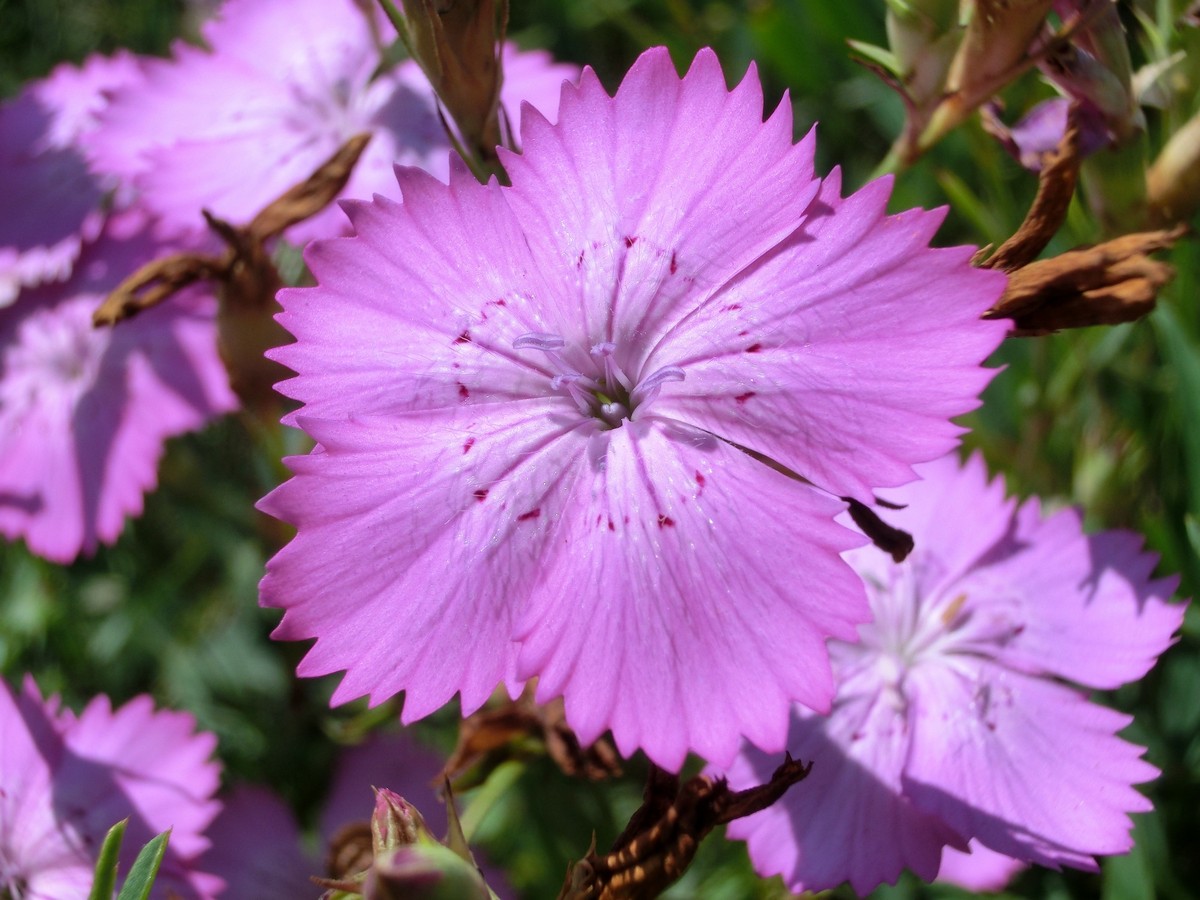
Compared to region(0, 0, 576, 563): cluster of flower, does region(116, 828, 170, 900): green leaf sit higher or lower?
lower

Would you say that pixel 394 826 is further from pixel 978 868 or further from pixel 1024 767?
pixel 978 868

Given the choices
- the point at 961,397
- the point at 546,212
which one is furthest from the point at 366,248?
the point at 961,397

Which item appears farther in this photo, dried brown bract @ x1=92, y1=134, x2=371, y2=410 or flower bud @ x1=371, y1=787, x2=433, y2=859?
dried brown bract @ x1=92, y1=134, x2=371, y2=410

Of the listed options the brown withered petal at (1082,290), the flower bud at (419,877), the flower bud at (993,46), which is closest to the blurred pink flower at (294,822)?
the flower bud at (419,877)

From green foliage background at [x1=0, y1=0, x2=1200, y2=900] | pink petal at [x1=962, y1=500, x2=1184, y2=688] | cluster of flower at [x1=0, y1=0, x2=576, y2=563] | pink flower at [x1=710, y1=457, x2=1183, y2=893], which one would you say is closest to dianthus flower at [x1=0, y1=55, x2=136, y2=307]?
cluster of flower at [x1=0, y1=0, x2=576, y2=563]

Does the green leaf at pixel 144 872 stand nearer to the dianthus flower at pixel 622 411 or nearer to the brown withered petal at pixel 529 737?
the dianthus flower at pixel 622 411

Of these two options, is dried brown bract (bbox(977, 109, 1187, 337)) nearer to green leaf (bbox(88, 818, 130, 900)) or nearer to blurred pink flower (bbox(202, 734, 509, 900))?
green leaf (bbox(88, 818, 130, 900))
